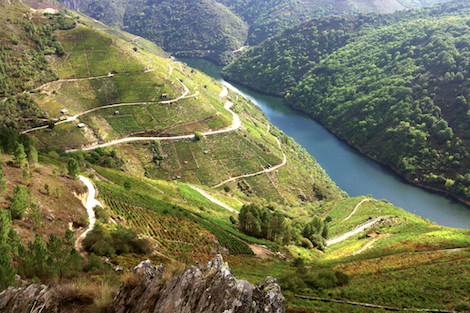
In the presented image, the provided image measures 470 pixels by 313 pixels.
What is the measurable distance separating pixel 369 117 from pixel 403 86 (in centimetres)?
2125

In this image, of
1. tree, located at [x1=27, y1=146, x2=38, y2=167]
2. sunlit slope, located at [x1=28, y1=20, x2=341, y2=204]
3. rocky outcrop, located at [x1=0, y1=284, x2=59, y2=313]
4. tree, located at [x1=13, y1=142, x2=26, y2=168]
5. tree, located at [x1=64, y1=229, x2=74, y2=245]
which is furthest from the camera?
sunlit slope, located at [x1=28, y1=20, x2=341, y2=204]

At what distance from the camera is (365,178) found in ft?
380

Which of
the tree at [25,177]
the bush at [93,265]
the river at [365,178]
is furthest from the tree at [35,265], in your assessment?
the river at [365,178]

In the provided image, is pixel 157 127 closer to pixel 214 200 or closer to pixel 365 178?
pixel 214 200

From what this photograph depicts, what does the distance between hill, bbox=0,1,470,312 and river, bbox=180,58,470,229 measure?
10.8 meters

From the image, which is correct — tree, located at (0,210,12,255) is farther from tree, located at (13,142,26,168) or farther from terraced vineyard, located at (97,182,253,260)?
tree, located at (13,142,26,168)

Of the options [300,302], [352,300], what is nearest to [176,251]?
[300,302]

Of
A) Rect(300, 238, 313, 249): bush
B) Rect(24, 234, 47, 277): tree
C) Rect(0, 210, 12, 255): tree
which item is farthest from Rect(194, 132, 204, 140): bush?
Rect(24, 234, 47, 277): tree

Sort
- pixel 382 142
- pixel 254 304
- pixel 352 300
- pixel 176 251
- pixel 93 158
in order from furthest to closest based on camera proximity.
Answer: pixel 382 142 → pixel 93 158 → pixel 176 251 → pixel 352 300 → pixel 254 304

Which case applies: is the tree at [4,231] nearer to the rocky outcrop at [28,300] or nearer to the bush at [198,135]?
the rocky outcrop at [28,300]

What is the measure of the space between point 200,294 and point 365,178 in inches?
4480

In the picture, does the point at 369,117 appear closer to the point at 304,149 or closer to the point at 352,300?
the point at 304,149

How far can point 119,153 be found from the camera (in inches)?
3339

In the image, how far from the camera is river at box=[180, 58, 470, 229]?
9862 centimetres
